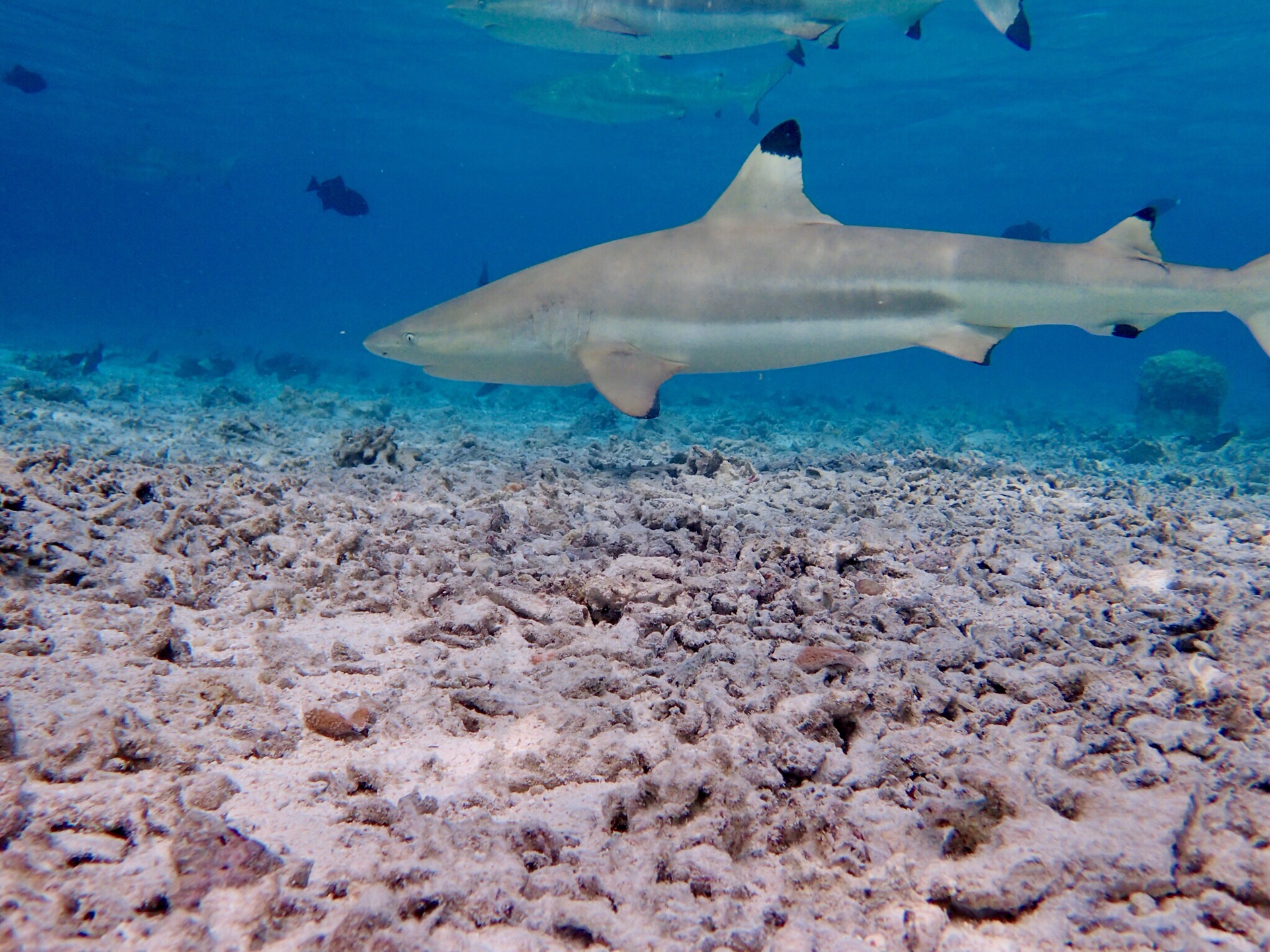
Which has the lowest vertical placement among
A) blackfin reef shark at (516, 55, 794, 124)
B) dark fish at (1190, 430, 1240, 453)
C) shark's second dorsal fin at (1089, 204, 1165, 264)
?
dark fish at (1190, 430, 1240, 453)

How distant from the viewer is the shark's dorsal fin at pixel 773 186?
4.84 metres

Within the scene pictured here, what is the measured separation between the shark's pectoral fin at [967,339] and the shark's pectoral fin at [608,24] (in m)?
9.52

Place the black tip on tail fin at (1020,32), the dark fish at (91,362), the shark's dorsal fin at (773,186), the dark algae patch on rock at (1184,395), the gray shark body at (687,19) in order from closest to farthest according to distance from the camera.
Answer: the shark's dorsal fin at (773,186)
the black tip on tail fin at (1020,32)
the gray shark body at (687,19)
the dark fish at (91,362)
the dark algae patch on rock at (1184,395)

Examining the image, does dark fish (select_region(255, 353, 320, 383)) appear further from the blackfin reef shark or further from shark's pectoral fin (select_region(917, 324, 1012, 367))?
shark's pectoral fin (select_region(917, 324, 1012, 367))

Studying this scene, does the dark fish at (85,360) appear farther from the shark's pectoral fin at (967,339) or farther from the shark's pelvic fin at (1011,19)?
the shark's pelvic fin at (1011,19)

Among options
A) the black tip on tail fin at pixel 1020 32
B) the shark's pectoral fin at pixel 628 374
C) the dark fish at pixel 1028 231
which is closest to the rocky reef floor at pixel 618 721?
the shark's pectoral fin at pixel 628 374

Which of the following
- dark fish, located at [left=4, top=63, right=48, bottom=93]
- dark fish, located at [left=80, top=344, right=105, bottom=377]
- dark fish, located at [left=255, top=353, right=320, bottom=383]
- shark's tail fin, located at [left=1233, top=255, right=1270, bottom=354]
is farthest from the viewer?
dark fish, located at [left=4, top=63, right=48, bottom=93]

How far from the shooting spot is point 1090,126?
36.9 metres

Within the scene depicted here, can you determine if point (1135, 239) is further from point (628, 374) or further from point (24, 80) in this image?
point (24, 80)

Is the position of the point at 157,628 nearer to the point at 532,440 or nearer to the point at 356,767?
the point at 356,767

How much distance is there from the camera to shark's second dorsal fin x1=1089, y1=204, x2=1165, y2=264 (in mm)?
4797

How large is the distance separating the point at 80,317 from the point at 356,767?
174 ft

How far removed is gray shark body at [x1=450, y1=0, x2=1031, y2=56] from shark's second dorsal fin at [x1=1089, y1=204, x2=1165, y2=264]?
727cm

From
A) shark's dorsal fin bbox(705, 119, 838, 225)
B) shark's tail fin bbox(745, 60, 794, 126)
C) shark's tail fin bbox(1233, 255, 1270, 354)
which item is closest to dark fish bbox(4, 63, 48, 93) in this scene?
shark's tail fin bbox(745, 60, 794, 126)
